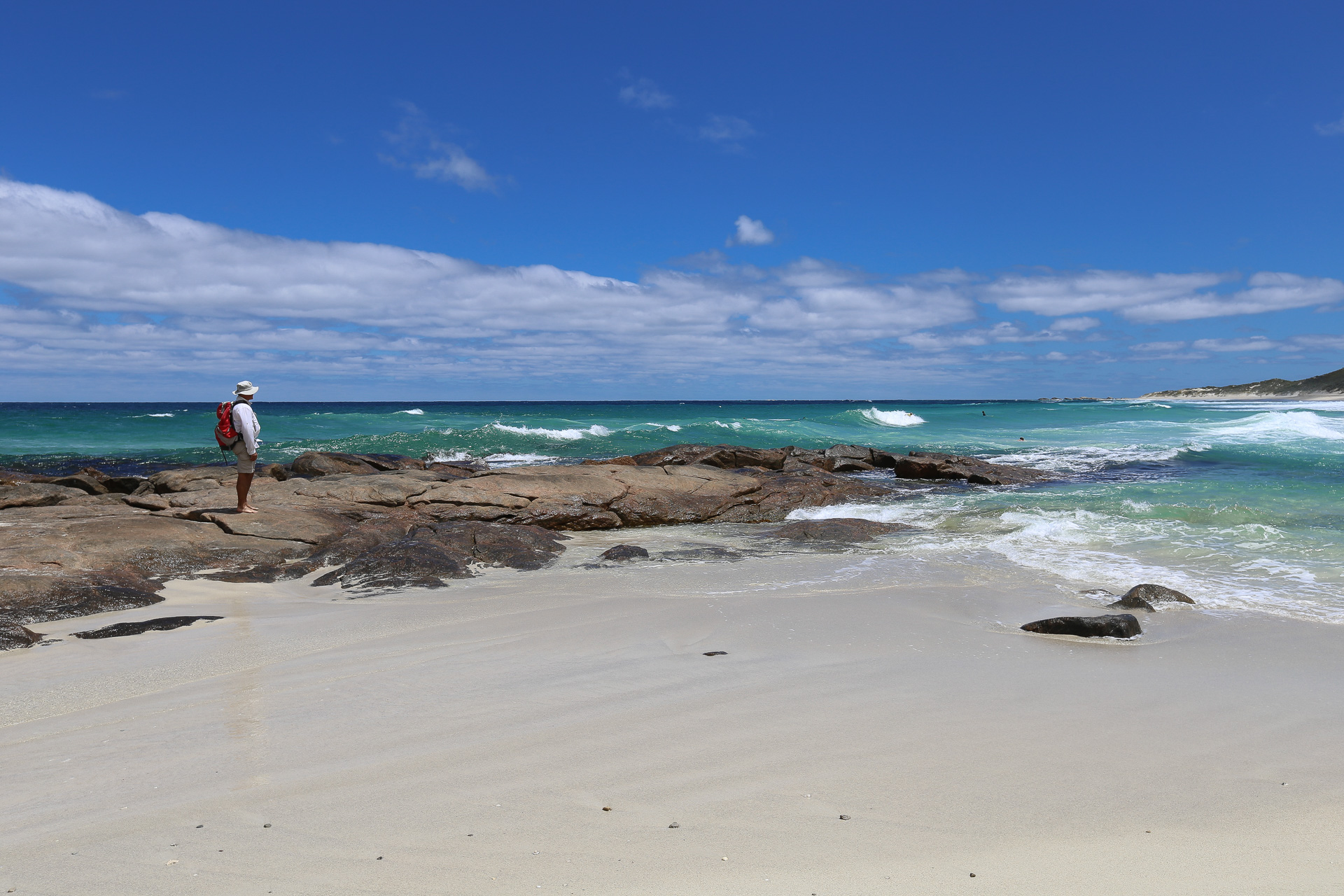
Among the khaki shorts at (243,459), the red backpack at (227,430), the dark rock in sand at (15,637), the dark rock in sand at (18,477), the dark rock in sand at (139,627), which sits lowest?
the dark rock in sand at (18,477)

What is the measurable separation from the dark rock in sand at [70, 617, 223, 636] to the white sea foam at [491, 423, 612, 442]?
1075 inches

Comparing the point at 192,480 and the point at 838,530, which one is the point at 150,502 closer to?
the point at 192,480

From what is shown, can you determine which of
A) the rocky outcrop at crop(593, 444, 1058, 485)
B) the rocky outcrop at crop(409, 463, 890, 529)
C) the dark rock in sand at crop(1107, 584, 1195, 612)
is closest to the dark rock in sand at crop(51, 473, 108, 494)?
the rocky outcrop at crop(409, 463, 890, 529)

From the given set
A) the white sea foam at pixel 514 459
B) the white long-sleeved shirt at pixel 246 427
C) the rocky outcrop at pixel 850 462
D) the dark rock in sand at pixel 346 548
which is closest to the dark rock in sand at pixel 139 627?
the dark rock in sand at pixel 346 548

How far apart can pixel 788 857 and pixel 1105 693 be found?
8.55ft

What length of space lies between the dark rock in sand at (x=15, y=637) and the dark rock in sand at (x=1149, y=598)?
796cm

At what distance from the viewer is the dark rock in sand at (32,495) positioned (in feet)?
37.2

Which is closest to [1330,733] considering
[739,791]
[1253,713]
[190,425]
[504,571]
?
[1253,713]

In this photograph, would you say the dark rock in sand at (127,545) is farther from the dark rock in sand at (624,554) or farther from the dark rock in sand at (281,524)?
the dark rock in sand at (624,554)

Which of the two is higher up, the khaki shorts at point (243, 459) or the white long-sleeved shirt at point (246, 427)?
the white long-sleeved shirt at point (246, 427)

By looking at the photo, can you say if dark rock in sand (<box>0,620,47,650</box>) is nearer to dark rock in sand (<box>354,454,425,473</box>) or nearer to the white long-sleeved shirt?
the white long-sleeved shirt

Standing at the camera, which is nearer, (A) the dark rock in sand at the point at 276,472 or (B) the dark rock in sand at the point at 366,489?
(B) the dark rock in sand at the point at 366,489

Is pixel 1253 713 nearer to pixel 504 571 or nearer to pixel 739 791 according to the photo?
pixel 739 791

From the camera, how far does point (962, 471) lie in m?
17.8
